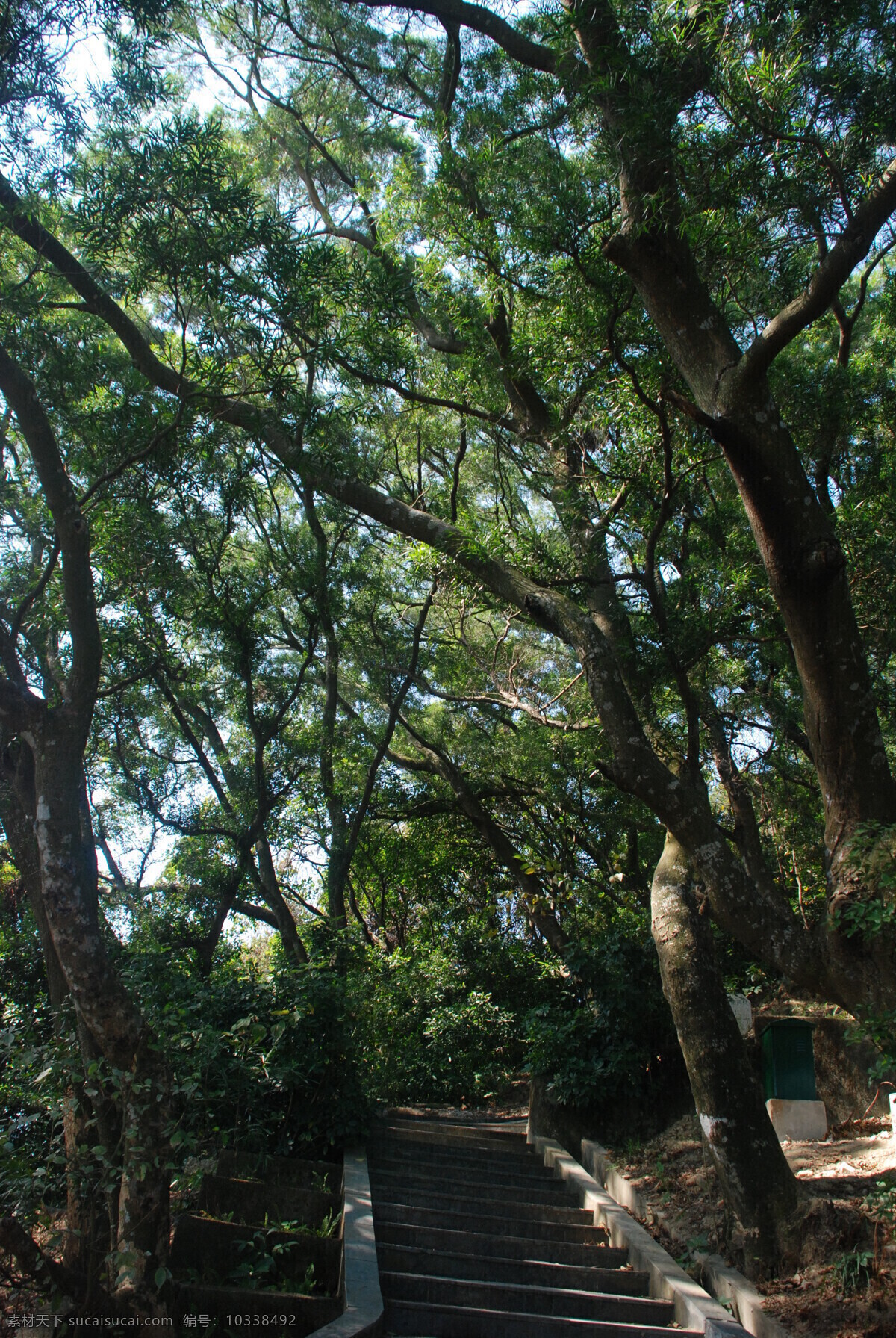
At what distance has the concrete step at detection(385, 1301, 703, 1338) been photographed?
4.09 metres

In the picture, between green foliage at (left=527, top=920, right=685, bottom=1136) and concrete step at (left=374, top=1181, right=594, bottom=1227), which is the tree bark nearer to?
concrete step at (left=374, top=1181, right=594, bottom=1227)

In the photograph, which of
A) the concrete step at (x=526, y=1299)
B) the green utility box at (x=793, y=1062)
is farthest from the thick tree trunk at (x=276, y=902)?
the green utility box at (x=793, y=1062)

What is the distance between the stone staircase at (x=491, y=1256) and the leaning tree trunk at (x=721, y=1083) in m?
0.73

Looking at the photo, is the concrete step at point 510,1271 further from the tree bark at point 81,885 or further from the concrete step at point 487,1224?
the tree bark at point 81,885

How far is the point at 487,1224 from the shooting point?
5.59 metres

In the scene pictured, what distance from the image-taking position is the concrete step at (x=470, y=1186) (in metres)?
6.09

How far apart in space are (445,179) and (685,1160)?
7905 millimetres

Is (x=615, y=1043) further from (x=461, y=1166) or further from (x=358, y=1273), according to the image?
(x=358, y=1273)

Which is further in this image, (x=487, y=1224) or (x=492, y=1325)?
(x=487, y=1224)

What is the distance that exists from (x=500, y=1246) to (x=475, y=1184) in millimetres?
1208

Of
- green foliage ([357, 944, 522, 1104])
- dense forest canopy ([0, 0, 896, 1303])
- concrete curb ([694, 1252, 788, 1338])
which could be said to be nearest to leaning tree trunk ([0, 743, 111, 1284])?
dense forest canopy ([0, 0, 896, 1303])

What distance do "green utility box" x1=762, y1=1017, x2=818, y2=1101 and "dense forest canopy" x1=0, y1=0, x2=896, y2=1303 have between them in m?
1.00

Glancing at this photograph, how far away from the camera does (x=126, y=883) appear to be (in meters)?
9.63

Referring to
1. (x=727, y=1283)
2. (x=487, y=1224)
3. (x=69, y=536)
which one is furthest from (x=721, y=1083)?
(x=69, y=536)
